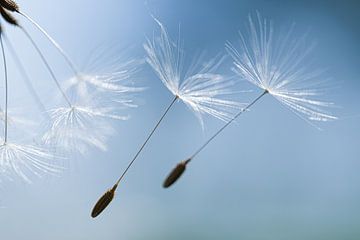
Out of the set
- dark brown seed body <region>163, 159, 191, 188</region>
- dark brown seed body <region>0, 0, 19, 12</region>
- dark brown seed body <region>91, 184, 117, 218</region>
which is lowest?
dark brown seed body <region>91, 184, 117, 218</region>

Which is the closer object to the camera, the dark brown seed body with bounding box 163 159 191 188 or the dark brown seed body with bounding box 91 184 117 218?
the dark brown seed body with bounding box 163 159 191 188

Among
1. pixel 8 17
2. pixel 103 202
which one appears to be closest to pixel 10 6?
pixel 8 17

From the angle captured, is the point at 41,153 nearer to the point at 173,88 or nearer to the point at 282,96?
the point at 173,88

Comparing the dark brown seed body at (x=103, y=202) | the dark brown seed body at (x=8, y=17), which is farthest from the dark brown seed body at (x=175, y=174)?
the dark brown seed body at (x=8, y=17)

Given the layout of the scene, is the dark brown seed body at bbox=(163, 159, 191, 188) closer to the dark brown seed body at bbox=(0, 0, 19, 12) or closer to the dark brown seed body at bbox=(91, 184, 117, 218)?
the dark brown seed body at bbox=(91, 184, 117, 218)

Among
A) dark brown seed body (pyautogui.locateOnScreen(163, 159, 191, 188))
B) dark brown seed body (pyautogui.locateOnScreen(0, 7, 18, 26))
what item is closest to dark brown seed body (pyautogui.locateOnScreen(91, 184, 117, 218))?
dark brown seed body (pyautogui.locateOnScreen(163, 159, 191, 188))

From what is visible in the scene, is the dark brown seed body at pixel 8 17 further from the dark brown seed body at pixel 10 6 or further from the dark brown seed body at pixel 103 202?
the dark brown seed body at pixel 103 202
